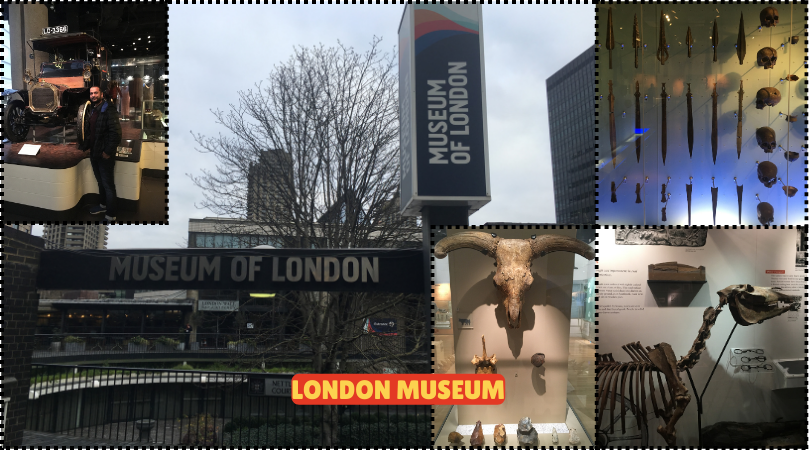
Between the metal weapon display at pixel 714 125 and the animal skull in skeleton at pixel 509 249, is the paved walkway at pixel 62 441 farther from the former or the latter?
the metal weapon display at pixel 714 125

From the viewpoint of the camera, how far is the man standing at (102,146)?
6031 mm

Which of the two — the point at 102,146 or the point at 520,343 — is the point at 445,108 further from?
the point at 102,146

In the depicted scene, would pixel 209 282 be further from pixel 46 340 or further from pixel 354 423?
pixel 46 340

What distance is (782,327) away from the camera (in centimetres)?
592

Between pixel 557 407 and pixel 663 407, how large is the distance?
1210 mm

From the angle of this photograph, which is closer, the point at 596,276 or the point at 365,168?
the point at 596,276

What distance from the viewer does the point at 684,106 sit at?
7.01 meters

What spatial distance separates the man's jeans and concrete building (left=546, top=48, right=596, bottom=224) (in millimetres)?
5884

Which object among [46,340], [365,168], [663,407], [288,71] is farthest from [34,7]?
[46,340]

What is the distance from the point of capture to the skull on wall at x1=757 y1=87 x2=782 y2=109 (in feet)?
22.4

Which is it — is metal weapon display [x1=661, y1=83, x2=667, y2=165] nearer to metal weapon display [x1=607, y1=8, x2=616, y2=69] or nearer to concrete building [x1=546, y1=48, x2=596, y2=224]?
metal weapon display [x1=607, y1=8, x2=616, y2=69]

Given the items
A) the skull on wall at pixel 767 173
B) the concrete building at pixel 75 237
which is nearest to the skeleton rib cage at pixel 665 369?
the skull on wall at pixel 767 173

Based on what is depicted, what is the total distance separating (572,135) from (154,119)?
5809 millimetres

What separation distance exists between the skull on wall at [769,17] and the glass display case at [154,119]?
7.24 meters
